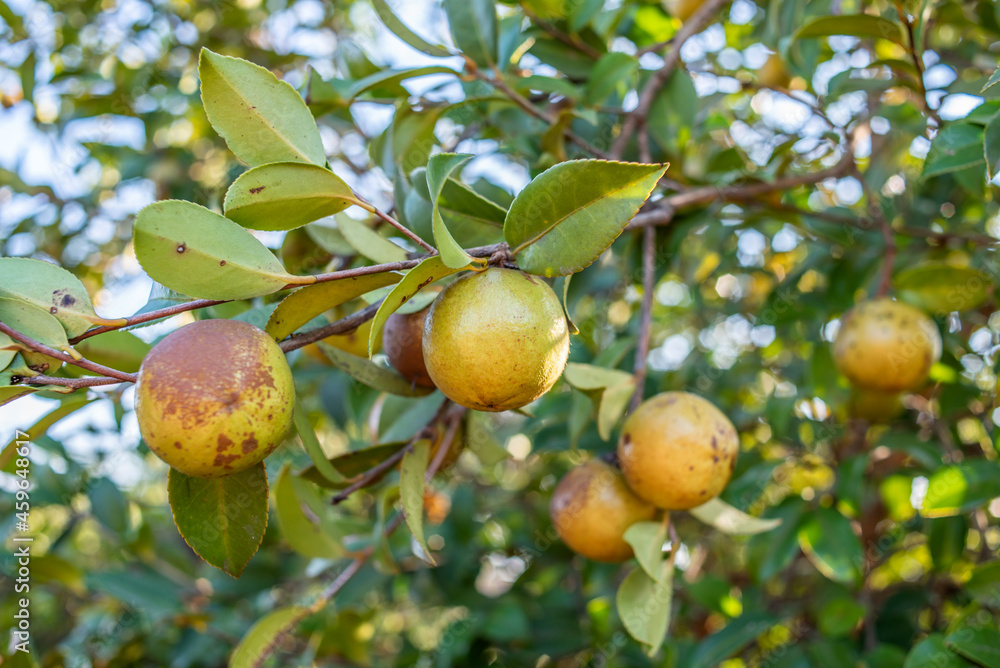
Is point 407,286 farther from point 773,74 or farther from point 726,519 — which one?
point 773,74

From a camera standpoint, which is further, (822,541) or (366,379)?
(822,541)

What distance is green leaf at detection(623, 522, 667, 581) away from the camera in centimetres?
118

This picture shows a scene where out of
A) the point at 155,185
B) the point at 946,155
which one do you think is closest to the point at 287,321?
the point at 946,155

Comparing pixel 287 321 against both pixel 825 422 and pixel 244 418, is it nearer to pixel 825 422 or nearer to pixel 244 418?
pixel 244 418

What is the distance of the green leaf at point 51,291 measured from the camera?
0.85 m

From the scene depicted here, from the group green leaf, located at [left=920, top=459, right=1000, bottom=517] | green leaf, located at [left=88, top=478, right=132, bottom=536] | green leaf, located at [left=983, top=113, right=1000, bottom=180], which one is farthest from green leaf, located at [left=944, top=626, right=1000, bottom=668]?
green leaf, located at [left=88, top=478, right=132, bottom=536]

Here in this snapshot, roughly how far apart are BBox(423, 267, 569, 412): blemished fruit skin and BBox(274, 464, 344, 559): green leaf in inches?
23.4

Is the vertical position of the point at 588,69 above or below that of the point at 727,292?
above

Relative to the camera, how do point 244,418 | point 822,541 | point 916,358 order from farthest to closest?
point 822,541 → point 916,358 → point 244,418

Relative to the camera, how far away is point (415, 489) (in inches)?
43.8

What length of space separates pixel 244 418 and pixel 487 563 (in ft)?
7.28

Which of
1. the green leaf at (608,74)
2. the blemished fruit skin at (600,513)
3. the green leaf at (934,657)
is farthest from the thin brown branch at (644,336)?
the green leaf at (934,657)

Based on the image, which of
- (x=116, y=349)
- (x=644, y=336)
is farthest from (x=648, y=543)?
(x=116, y=349)

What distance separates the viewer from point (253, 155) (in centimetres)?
89
